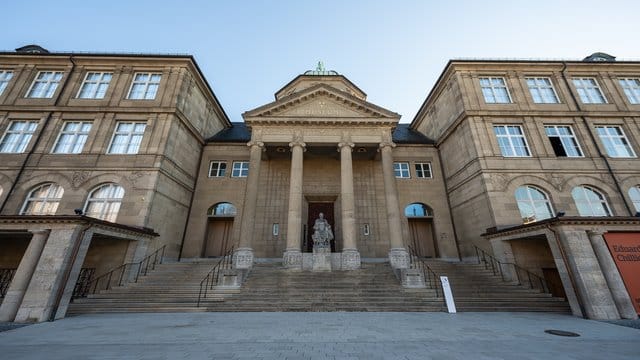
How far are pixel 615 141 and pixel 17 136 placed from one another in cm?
→ 3628

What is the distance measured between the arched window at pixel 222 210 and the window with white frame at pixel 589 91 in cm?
2461

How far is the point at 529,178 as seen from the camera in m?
13.8

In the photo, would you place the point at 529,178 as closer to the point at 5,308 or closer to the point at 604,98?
the point at 604,98

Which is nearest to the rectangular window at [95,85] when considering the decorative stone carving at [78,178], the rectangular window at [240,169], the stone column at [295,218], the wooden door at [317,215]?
the decorative stone carving at [78,178]

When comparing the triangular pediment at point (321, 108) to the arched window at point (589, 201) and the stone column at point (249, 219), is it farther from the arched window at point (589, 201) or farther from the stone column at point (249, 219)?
the arched window at point (589, 201)

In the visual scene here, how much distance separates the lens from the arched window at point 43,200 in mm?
12633

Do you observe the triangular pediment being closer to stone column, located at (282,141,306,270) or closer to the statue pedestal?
stone column, located at (282,141,306,270)

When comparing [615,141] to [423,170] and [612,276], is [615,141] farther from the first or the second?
[612,276]

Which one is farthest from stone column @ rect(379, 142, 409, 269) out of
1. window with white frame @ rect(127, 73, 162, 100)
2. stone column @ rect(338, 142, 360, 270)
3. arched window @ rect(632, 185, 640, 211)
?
window with white frame @ rect(127, 73, 162, 100)

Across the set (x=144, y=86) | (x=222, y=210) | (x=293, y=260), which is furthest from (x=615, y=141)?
(x=144, y=86)

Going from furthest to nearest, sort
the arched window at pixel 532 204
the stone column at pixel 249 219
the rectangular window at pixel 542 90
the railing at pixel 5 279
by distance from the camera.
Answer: the rectangular window at pixel 542 90 → the arched window at pixel 532 204 → the stone column at pixel 249 219 → the railing at pixel 5 279

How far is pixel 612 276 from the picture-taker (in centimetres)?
849

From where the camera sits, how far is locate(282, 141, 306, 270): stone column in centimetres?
1216

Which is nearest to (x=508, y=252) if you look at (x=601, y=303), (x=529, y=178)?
(x=601, y=303)
